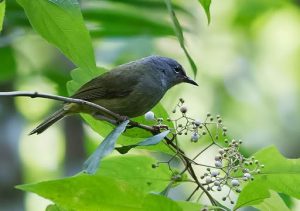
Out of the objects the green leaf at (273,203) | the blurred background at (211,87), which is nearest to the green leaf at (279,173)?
the green leaf at (273,203)

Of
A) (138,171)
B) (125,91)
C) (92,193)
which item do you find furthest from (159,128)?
(125,91)

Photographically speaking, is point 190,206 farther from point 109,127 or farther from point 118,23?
point 118,23

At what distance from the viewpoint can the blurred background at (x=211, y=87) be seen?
6.05 meters

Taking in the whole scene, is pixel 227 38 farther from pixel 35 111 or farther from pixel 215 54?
pixel 35 111

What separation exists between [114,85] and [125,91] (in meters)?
0.08

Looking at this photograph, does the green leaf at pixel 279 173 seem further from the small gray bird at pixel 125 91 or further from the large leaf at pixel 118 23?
the large leaf at pixel 118 23

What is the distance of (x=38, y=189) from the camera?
2.04 meters

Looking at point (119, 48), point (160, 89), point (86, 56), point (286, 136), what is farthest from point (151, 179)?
point (286, 136)

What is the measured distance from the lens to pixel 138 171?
263 centimetres

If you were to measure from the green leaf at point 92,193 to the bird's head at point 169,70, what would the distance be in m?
2.65

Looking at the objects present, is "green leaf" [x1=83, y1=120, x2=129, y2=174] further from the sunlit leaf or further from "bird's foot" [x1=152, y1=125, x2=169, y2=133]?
"bird's foot" [x1=152, y1=125, x2=169, y2=133]

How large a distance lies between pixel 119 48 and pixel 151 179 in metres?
3.19

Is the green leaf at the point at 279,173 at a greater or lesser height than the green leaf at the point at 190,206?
lesser

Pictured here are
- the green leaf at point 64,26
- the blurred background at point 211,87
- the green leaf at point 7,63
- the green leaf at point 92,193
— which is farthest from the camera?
the blurred background at point 211,87
